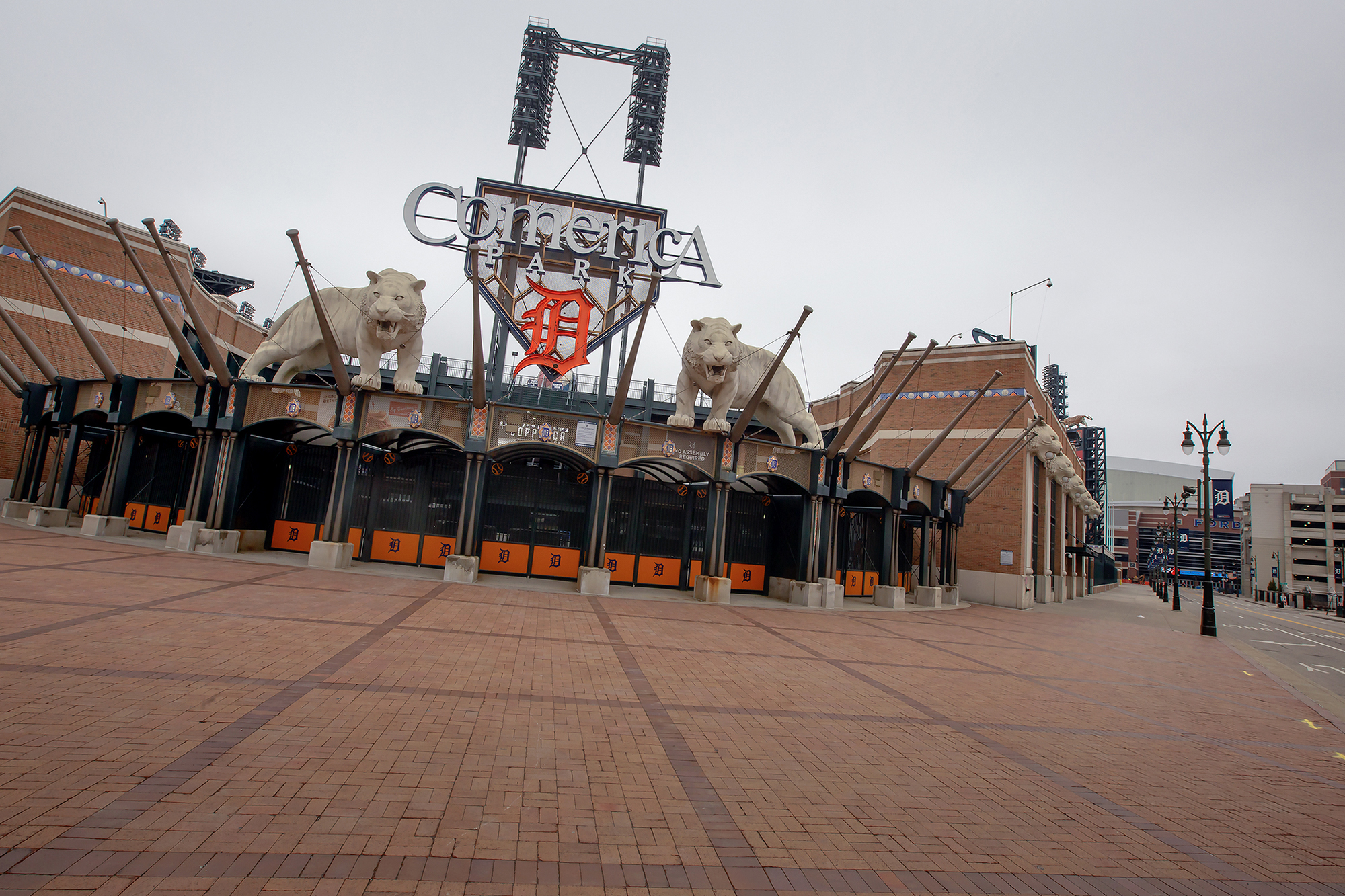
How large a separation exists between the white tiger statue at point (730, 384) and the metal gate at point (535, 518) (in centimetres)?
411

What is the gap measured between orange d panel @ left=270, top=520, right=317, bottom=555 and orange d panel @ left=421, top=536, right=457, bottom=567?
376 centimetres

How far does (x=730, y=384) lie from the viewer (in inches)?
768

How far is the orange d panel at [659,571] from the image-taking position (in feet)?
67.3

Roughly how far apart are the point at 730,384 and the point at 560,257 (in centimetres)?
958

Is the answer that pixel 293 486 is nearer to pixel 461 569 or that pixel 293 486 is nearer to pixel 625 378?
pixel 461 569

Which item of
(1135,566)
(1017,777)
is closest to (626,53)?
(1017,777)

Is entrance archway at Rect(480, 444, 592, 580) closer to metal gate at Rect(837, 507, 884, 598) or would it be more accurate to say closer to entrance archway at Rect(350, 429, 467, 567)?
entrance archway at Rect(350, 429, 467, 567)

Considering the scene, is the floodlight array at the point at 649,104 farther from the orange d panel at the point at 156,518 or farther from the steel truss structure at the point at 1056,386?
the steel truss structure at the point at 1056,386

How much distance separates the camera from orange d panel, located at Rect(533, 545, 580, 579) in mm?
19703

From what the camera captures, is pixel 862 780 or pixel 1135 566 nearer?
pixel 862 780

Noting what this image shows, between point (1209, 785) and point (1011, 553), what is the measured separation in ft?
85.2

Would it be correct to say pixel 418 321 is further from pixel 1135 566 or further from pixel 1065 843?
pixel 1135 566

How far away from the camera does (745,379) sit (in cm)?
2055

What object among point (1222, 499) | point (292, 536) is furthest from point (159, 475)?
point (1222, 499)
